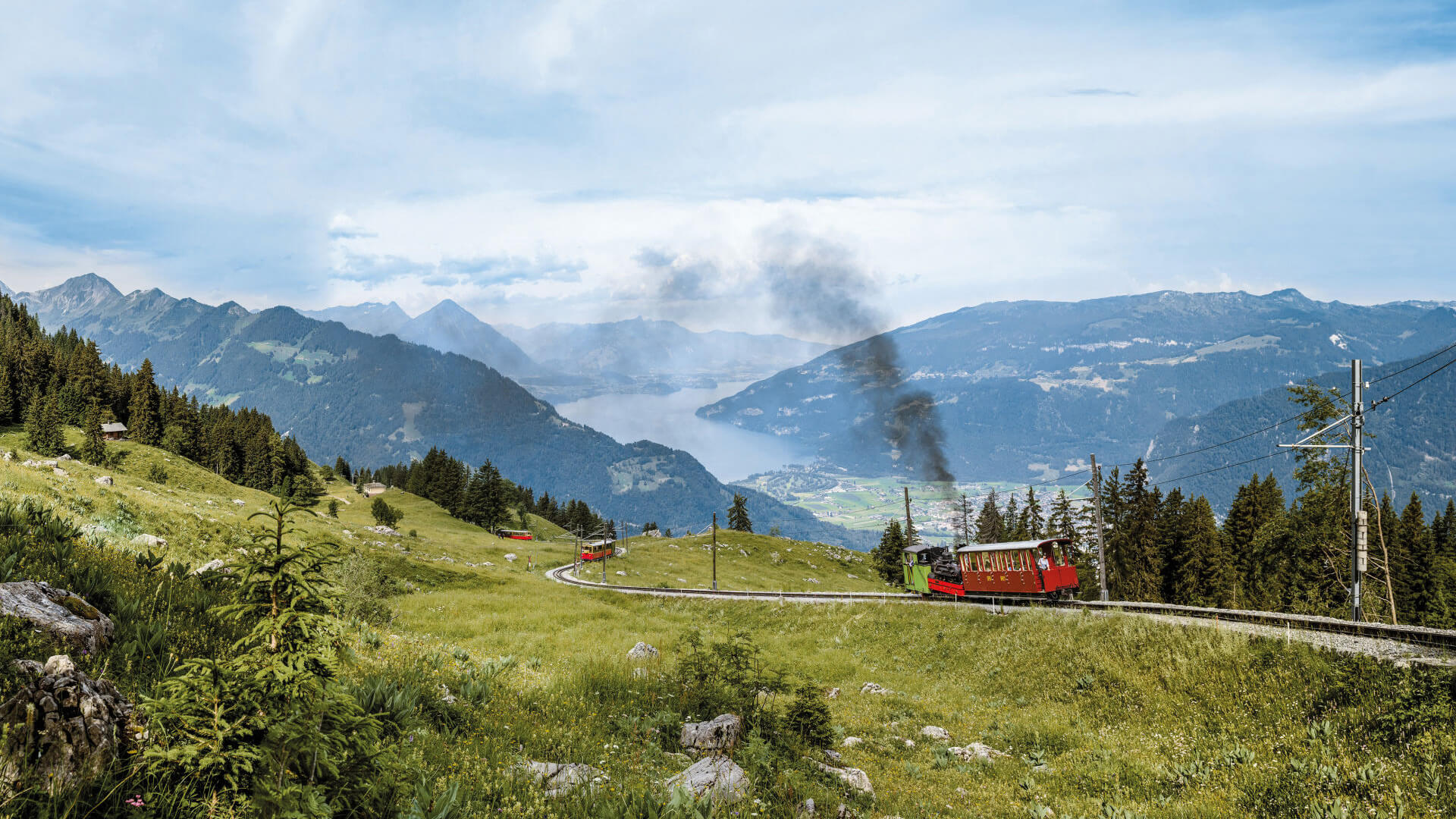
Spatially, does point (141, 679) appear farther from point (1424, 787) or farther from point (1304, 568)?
point (1304, 568)

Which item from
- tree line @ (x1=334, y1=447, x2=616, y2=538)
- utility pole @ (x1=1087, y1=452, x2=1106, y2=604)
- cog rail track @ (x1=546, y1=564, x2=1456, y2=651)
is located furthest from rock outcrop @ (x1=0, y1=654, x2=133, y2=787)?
tree line @ (x1=334, y1=447, x2=616, y2=538)

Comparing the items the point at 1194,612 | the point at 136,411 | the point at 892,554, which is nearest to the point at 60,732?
the point at 1194,612

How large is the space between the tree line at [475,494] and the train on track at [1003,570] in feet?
241

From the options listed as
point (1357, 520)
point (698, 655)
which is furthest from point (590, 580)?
point (1357, 520)

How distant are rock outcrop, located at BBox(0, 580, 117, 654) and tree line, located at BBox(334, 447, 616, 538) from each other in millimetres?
103891

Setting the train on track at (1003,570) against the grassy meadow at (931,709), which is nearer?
the grassy meadow at (931,709)

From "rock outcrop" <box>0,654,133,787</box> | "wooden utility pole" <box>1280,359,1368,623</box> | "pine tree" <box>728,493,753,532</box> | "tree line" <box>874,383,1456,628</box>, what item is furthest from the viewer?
"pine tree" <box>728,493,753,532</box>

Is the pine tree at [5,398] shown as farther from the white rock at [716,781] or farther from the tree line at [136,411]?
the white rock at [716,781]

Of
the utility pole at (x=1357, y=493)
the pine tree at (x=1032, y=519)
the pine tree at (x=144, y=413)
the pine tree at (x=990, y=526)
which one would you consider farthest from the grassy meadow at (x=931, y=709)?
the pine tree at (x=144, y=413)

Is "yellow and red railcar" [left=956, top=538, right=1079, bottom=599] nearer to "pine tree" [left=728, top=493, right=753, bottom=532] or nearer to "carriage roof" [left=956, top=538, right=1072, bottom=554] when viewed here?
"carriage roof" [left=956, top=538, right=1072, bottom=554]

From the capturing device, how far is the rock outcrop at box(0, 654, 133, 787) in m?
4.66

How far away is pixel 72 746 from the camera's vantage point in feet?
16.1

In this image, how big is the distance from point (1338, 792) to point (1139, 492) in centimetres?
6851

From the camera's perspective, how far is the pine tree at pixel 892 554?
87.8m
